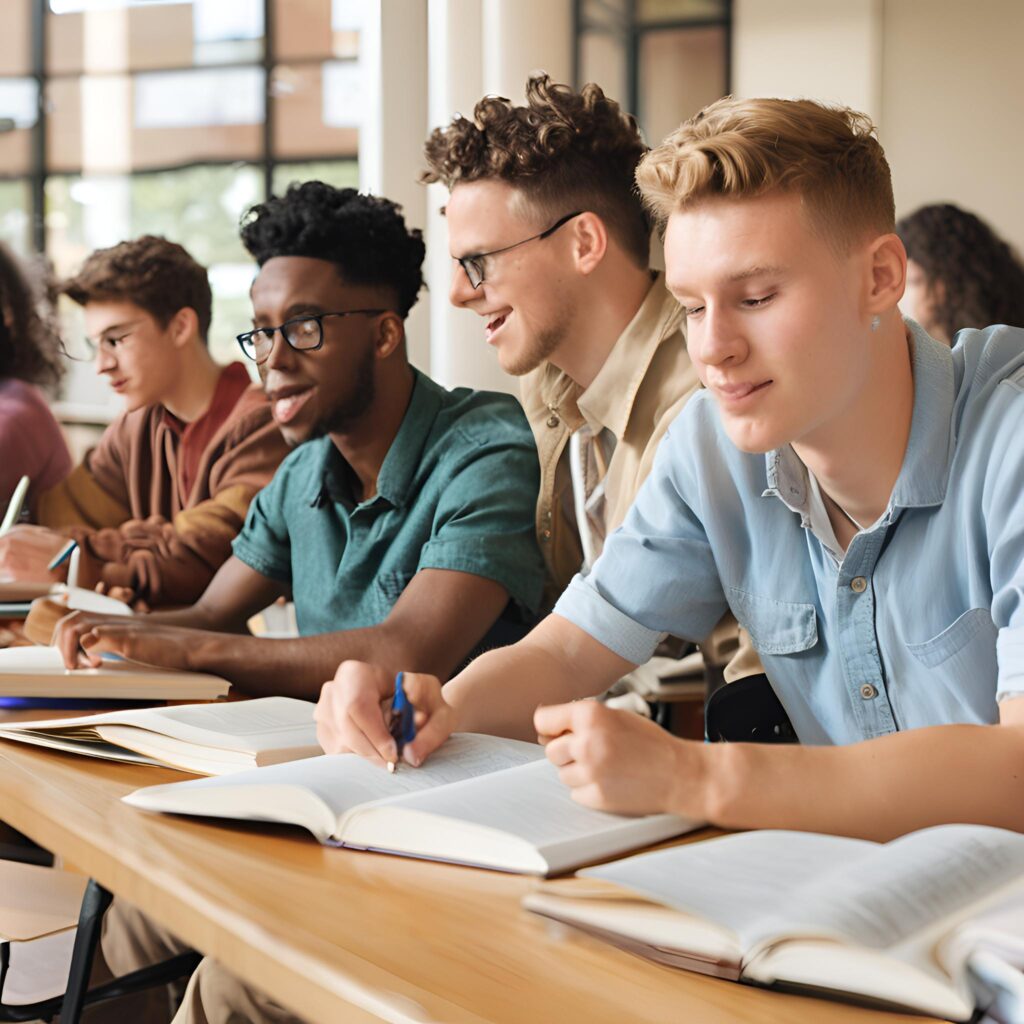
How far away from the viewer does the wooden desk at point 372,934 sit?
26.5 inches

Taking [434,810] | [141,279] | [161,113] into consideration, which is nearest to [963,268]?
[141,279]

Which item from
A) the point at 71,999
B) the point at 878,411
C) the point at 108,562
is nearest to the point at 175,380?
the point at 108,562

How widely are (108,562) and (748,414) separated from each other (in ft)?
6.03

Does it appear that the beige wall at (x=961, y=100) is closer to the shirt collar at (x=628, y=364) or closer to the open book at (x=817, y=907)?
the shirt collar at (x=628, y=364)

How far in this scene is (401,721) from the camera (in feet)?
3.60

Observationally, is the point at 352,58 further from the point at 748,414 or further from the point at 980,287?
the point at 748,414

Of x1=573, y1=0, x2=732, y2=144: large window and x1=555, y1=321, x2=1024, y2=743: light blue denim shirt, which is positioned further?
x1=573, y1=0, x2=732, y2=144: large window

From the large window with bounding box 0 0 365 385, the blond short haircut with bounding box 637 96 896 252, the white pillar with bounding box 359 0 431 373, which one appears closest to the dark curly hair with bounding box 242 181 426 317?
the white pillar with bounding box 359 0 431 373

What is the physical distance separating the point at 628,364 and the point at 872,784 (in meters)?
1.09

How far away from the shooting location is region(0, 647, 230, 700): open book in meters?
1.51

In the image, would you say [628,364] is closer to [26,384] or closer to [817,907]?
[817,907]

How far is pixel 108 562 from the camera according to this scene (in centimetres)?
270

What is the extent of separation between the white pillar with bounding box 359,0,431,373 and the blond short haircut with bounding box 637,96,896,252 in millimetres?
1875

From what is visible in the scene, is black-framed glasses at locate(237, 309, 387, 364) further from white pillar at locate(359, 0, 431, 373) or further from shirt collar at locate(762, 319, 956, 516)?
shirt collar at locate(762, 319, 956, 516)
